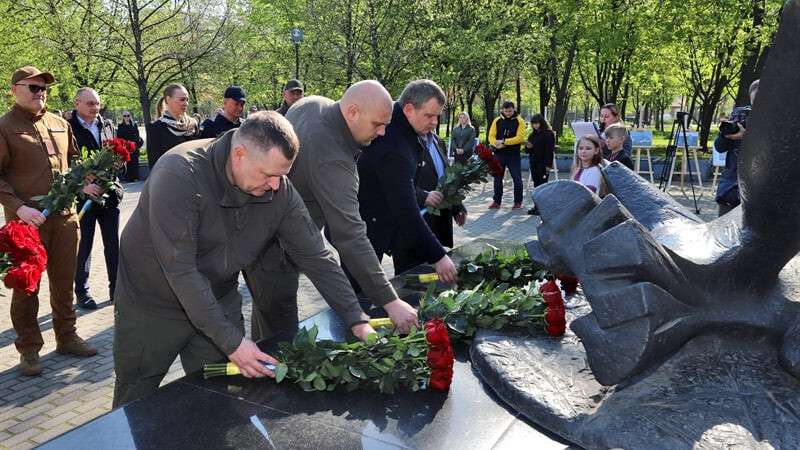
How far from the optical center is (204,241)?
3.00 meters

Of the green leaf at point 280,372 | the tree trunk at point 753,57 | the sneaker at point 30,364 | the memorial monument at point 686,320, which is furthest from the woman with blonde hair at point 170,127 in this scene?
the tree trunk at point 753,57

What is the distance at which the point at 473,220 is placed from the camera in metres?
11.6

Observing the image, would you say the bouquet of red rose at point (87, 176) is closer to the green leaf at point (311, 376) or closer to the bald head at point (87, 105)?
the bald head at point (87, 105)

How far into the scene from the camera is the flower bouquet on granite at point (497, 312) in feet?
10.7

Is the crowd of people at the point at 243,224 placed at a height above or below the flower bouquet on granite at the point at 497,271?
above

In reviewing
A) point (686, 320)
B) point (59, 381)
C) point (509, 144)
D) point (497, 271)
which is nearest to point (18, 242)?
point (59, 381)

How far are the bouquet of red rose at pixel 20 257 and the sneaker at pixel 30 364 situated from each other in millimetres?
1915

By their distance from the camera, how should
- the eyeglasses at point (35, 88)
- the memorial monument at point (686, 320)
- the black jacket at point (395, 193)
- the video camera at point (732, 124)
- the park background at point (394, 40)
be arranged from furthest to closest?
1. the park background at point (394, 40)
2. the video camera at point (732, 124)
3. the eyeglasses at point (35, 88)
4. the black jacket at point (395, 193)
5. the memorial monument at point (686, 320)

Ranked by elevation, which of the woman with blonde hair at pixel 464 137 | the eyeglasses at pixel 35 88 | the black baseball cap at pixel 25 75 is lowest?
the woman with blonde hair at pixel 464 137

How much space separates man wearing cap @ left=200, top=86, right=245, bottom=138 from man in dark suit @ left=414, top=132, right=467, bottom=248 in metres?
2.38

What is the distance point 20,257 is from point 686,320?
121 inches

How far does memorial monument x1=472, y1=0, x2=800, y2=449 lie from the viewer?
2268 mm

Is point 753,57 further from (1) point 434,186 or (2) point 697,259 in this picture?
(2) point 697,259

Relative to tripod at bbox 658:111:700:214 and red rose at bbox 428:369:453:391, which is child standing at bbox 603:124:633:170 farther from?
red rose at bbox 428:369:453:391
